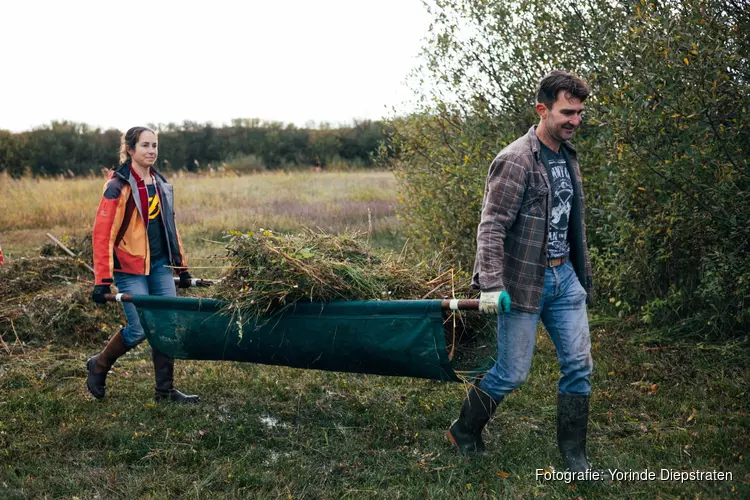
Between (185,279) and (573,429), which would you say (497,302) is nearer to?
(573,429)

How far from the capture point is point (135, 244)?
4605 mm

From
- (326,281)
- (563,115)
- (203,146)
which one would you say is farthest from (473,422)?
(203,146)

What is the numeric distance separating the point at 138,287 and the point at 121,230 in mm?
380

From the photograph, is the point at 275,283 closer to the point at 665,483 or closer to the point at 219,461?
the point at 219,461

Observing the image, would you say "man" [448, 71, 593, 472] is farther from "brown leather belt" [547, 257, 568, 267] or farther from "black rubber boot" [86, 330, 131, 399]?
"black rubber boot" [86, 330, 131, 399]

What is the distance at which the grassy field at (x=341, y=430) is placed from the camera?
11.9 ft

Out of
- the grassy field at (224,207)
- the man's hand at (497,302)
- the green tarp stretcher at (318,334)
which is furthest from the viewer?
the grassy field at (224,207)

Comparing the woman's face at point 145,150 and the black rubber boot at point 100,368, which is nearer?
the woman's face at point 145,150

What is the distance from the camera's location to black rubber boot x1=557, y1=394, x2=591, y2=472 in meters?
3.58

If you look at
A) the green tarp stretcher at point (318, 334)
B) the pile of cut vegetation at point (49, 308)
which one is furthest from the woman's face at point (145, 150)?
the pile of cut vegetation at point (49, 308)

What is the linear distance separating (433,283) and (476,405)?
77 cm

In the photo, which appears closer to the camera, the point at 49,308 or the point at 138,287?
the point at 138,287

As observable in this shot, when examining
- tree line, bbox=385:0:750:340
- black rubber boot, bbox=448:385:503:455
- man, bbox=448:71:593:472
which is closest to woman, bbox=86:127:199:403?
black rubber boot, bbox=448:385:503:455

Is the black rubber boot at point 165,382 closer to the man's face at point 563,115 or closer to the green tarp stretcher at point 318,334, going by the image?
the green tarp stretcher at point 318,334
